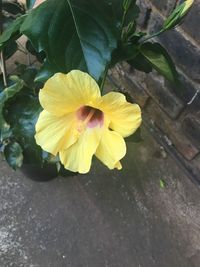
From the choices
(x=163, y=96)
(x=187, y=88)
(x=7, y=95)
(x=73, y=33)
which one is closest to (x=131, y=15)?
(x=73, y=33)

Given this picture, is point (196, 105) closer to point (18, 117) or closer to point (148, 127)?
point (148, 127)

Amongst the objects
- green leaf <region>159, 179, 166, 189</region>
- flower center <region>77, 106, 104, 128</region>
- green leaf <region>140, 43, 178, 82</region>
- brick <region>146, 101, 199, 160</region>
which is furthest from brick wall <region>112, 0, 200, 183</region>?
flower center <region>77, 106, 104, 128</region>

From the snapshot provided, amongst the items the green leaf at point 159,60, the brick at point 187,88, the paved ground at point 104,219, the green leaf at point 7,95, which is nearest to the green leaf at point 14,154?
the green leaf at point 7,95

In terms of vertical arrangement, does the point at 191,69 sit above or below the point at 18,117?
above

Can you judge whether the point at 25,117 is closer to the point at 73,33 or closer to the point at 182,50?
the point at 73,33

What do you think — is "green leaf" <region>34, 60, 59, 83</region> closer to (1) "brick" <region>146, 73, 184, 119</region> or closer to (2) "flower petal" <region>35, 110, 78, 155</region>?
(2) "flower petal" <region>35, 110, 78, 155</region>

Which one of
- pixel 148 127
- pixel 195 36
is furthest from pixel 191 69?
pixel 148 127
